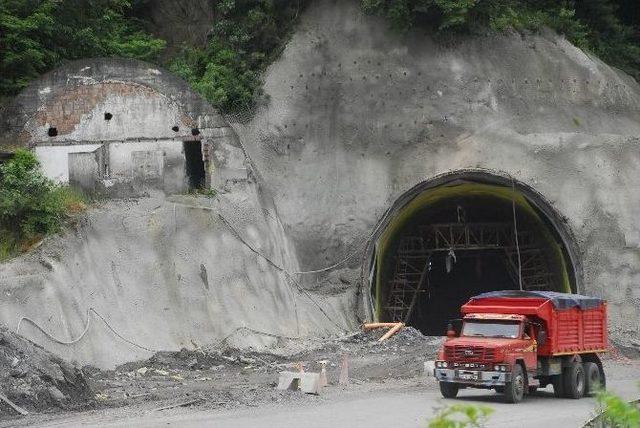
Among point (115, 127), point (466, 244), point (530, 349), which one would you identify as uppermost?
point (115, 127)

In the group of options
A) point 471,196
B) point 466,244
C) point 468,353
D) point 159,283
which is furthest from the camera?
point 471,196

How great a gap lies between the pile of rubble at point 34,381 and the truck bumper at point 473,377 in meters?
6.57

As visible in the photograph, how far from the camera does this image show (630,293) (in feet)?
98.2

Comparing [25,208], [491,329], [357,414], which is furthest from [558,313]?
[25,208]

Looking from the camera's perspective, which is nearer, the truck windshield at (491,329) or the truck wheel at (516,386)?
the truck wheel at (516,386)

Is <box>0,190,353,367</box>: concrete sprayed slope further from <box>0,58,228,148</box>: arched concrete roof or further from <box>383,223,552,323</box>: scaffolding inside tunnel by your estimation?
<box>383,223,552,323</box>: scaffolding inside tunnel

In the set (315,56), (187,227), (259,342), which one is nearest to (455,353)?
(259,342)

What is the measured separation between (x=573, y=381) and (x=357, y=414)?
217 inches

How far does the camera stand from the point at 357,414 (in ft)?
49.7

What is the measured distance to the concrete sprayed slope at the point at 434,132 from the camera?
30297 mm

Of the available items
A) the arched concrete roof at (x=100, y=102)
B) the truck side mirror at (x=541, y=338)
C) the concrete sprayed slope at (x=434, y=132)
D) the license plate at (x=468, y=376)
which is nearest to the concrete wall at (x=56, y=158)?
the arched concrete roof at (x=100, y=102)

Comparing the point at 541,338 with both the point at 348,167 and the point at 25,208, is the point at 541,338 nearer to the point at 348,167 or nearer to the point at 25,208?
the point at 25,208

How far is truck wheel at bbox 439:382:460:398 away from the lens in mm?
18172

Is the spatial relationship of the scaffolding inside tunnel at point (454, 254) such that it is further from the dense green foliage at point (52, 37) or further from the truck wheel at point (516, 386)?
the truck wheel at point (516, 386)
